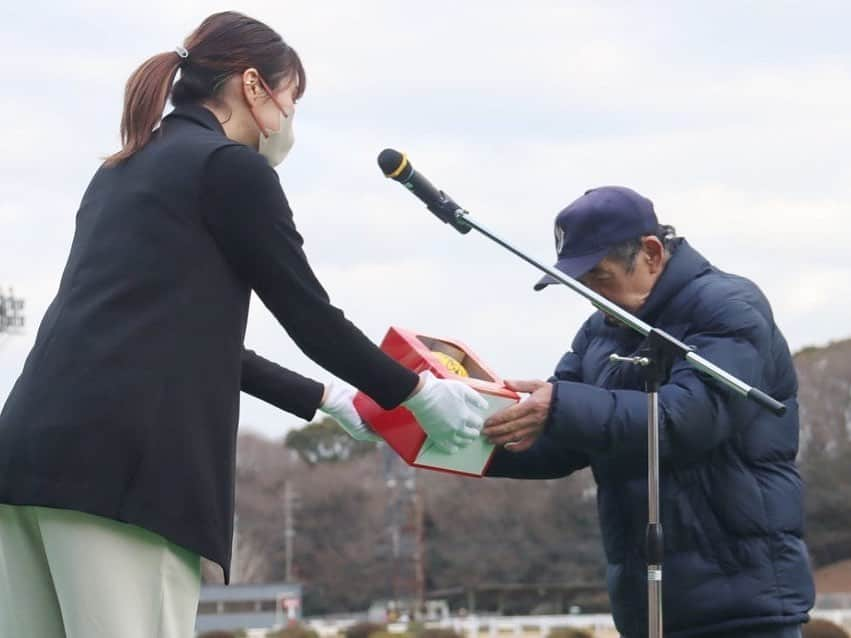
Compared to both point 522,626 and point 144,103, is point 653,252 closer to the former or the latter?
point 144,103

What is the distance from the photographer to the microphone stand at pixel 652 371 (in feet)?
16.6

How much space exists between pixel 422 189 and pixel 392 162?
160 mm

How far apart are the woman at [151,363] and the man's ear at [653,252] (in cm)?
144

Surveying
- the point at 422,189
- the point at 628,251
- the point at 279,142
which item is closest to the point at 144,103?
the point at 279,142

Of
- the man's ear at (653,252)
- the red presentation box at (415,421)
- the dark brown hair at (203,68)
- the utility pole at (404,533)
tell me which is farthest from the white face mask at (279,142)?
the utility pole at (404,533)

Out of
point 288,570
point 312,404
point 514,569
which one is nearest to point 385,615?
point 514,569

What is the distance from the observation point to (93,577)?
4.12 metres

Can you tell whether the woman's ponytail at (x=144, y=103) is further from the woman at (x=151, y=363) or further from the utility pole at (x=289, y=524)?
the utility pole at (x=289, y=524)

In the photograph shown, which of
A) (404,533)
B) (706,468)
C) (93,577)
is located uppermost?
(404,533)

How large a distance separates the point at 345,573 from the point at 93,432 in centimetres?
7837

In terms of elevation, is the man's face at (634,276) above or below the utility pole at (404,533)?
below

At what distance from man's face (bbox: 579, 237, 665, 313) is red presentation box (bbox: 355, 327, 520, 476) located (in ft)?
1.57

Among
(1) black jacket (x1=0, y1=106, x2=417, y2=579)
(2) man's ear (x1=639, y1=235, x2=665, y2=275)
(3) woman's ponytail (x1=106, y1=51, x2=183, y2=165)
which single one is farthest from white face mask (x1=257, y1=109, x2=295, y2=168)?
(2) man's ear (x1=639, y1=235, x2=665, y2=275)

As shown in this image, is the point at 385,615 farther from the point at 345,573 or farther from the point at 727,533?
the point at 727,533
